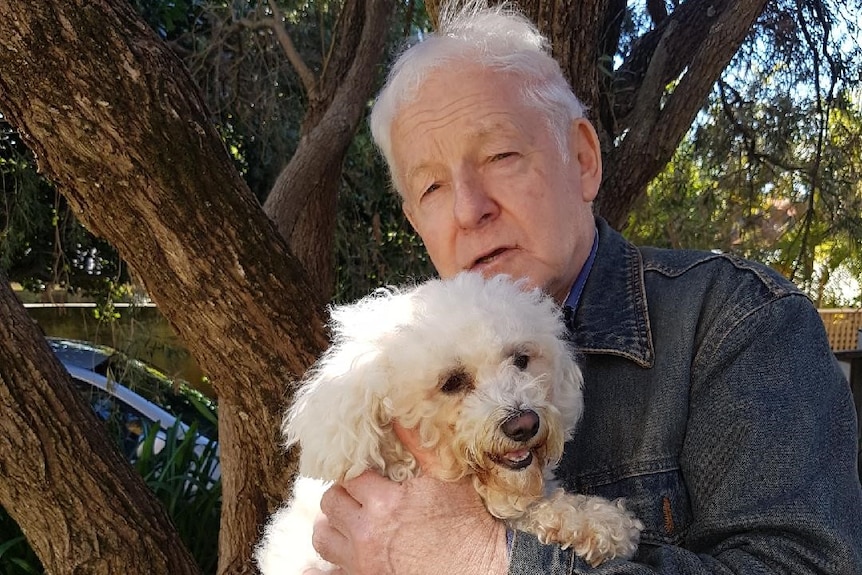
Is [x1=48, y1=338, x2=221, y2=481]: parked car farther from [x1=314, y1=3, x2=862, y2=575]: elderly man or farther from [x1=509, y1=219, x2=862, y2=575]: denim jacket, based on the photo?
[x1=509, y1=219, x2=862, y2=575]: denim jacket

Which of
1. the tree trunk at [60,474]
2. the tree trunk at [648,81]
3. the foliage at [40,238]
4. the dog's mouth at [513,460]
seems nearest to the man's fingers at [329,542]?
the dog's mouth at [513,460]

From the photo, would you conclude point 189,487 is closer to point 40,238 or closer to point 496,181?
point 40,238

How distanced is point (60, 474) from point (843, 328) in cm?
964

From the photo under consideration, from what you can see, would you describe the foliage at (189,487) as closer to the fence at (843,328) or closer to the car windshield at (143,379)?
the car windshield at (143,379)

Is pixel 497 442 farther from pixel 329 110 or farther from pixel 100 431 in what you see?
pixel 329 110

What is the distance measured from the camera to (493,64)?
180 centimetres

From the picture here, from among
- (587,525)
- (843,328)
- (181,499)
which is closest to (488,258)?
(587,525)

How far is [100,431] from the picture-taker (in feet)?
8.37

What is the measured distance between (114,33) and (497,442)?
1.45m

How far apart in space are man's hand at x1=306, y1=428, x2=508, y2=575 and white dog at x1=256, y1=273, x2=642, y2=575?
37mm

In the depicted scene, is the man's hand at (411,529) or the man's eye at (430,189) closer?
the man's hand at (411,529)

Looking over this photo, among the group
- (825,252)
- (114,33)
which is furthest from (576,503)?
(825,252)

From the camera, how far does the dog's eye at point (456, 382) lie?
62.1 inches

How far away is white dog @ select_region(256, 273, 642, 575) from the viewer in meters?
Answer: 1.47
